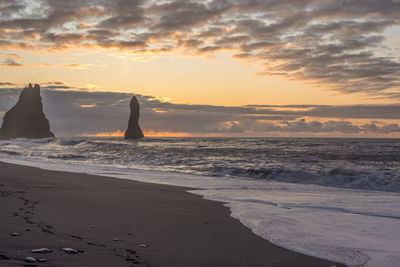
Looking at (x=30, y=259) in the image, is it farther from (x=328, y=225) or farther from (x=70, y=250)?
(x=328, y=225)

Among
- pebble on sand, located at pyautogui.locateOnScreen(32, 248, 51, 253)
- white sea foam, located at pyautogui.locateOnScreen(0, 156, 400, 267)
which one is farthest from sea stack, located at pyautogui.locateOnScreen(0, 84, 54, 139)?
pebble on sand, located at pyautogui.locateOnScreen(32, 248, 51, 253)

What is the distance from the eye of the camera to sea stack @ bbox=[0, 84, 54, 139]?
452 ft

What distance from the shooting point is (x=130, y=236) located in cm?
447

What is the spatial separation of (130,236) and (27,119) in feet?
495

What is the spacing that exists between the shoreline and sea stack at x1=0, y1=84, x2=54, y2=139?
14480 cm

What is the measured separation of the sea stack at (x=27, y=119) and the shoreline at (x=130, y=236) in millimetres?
144804

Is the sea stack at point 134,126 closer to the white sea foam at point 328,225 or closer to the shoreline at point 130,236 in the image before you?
the white sea foam at point 328,225

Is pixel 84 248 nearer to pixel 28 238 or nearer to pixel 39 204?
pixel 28 238

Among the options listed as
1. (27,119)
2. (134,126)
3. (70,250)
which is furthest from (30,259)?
(27,119)

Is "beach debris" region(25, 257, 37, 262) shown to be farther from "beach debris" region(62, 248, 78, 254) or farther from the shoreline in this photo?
"beach debris" region(62, 248, 78, 254)

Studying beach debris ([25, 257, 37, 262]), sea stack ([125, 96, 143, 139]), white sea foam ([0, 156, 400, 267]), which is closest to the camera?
beach debris ([25, 257, 37, 262])

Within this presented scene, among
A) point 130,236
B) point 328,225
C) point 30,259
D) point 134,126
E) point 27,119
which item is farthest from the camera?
point 27,119

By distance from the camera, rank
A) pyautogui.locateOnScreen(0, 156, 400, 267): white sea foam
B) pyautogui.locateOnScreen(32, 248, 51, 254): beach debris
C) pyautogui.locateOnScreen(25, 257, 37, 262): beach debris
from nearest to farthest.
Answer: pyautogui.locateOnScreen(25, 257, 37, 262): beach debris
pyautogui.locateOnScreen(32, 248, 51, 254): beach debris
pyautogui.locateOnScreen(0, 156, 400, 267): white sea foam

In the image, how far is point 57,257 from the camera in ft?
11.0
